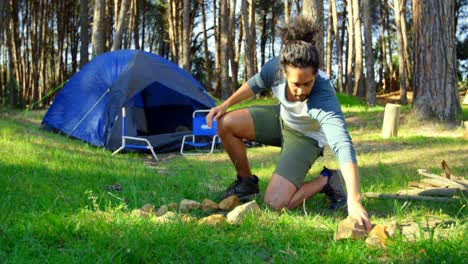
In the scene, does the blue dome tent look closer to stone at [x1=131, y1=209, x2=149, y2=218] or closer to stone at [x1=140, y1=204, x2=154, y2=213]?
stone at [x1=140, y1=204, x2=154, y2=213]

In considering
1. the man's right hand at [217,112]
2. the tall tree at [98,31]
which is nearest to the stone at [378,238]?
the man's right hand at [217,112]

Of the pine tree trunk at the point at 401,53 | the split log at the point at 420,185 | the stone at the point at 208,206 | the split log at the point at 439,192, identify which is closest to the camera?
the stone at the point at 208,206

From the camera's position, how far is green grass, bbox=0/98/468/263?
244cm

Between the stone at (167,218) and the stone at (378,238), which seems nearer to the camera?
the stone at (378,238)

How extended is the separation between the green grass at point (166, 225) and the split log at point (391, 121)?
5.75 feet

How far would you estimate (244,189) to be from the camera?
12.8ft

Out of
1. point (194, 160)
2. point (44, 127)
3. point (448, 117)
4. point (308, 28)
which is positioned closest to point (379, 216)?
point (308, 28)

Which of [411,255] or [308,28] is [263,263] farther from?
[308,28]

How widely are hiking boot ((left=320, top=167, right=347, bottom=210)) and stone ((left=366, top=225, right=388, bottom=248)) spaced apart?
1.03 m

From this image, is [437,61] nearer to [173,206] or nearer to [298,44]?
[298,44]

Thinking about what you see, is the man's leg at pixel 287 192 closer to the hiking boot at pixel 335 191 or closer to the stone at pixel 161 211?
the hiking boot at pixel 335 191

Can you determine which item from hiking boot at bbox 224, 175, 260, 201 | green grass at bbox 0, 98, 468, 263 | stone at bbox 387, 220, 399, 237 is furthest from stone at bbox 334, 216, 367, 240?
hiking boot at bbox 224, 175, 260, 201

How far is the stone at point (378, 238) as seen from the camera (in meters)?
2.50

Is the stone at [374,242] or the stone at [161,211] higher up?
the stone at [161,211]
